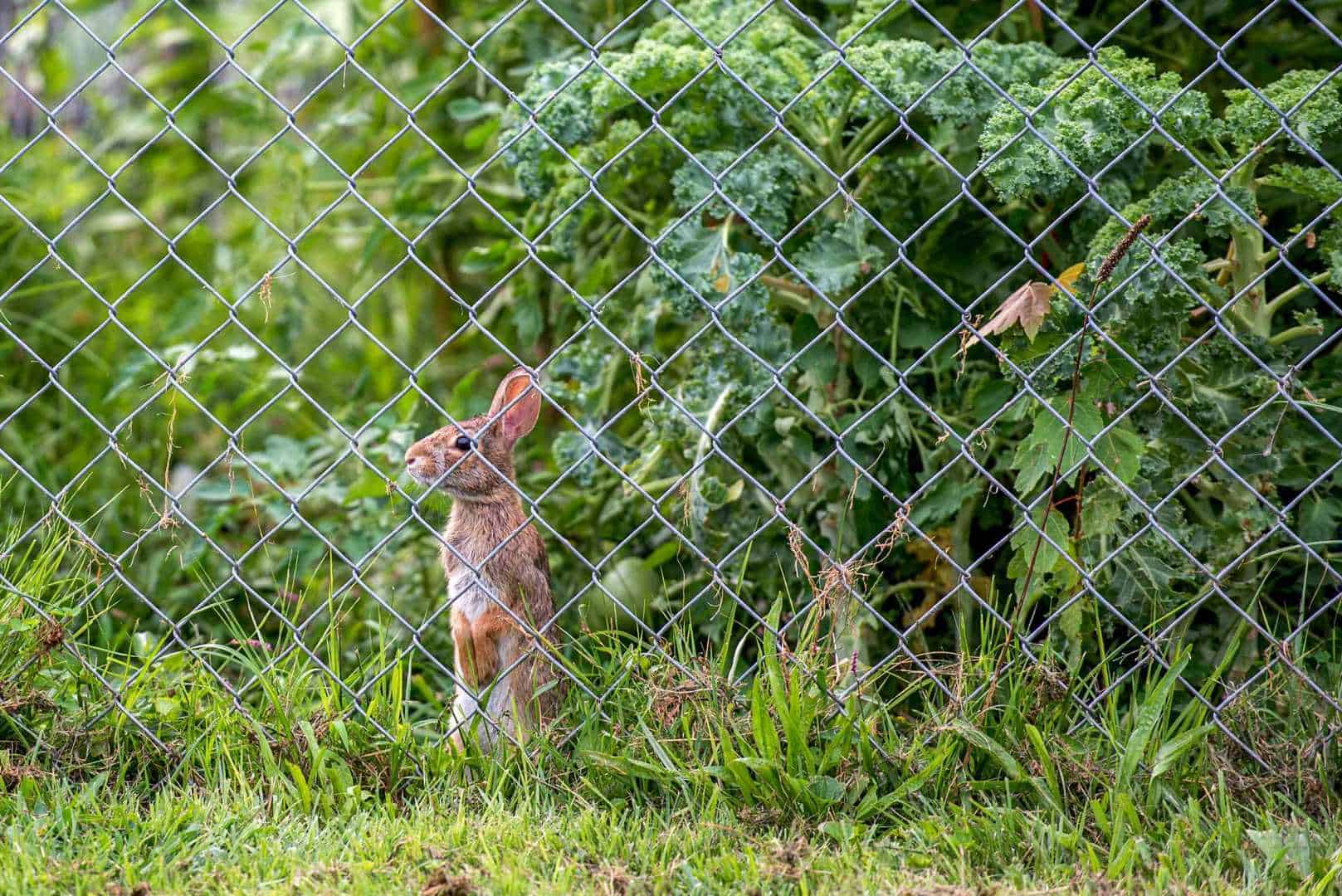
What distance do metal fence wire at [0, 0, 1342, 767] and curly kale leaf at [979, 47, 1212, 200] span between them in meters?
0.02

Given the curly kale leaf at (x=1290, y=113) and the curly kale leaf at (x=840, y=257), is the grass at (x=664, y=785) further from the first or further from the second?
the curly kale leaf at (x=1290, y=113)

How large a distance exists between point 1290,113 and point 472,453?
6.67ft

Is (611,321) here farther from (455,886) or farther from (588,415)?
A: (455,886)

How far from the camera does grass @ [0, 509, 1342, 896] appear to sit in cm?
249

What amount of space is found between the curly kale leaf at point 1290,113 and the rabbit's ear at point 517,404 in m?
1.59

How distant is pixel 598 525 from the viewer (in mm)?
3955

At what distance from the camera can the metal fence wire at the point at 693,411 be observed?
285 centimetres

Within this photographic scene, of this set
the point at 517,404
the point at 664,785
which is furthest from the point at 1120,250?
the point at 517,404

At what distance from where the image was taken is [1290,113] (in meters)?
2.71

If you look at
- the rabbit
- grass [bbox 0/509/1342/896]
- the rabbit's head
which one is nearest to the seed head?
grass [bbox 0/509/1342/896]

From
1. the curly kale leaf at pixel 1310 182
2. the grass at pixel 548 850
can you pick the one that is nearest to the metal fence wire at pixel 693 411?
the curly kale leaf at pixel 1310 182

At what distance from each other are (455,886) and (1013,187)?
170 centimetres

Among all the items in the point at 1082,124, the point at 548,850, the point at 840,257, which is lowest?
the point at 548,850

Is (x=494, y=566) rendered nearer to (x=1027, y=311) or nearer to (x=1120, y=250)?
(x=1027, y=311)
